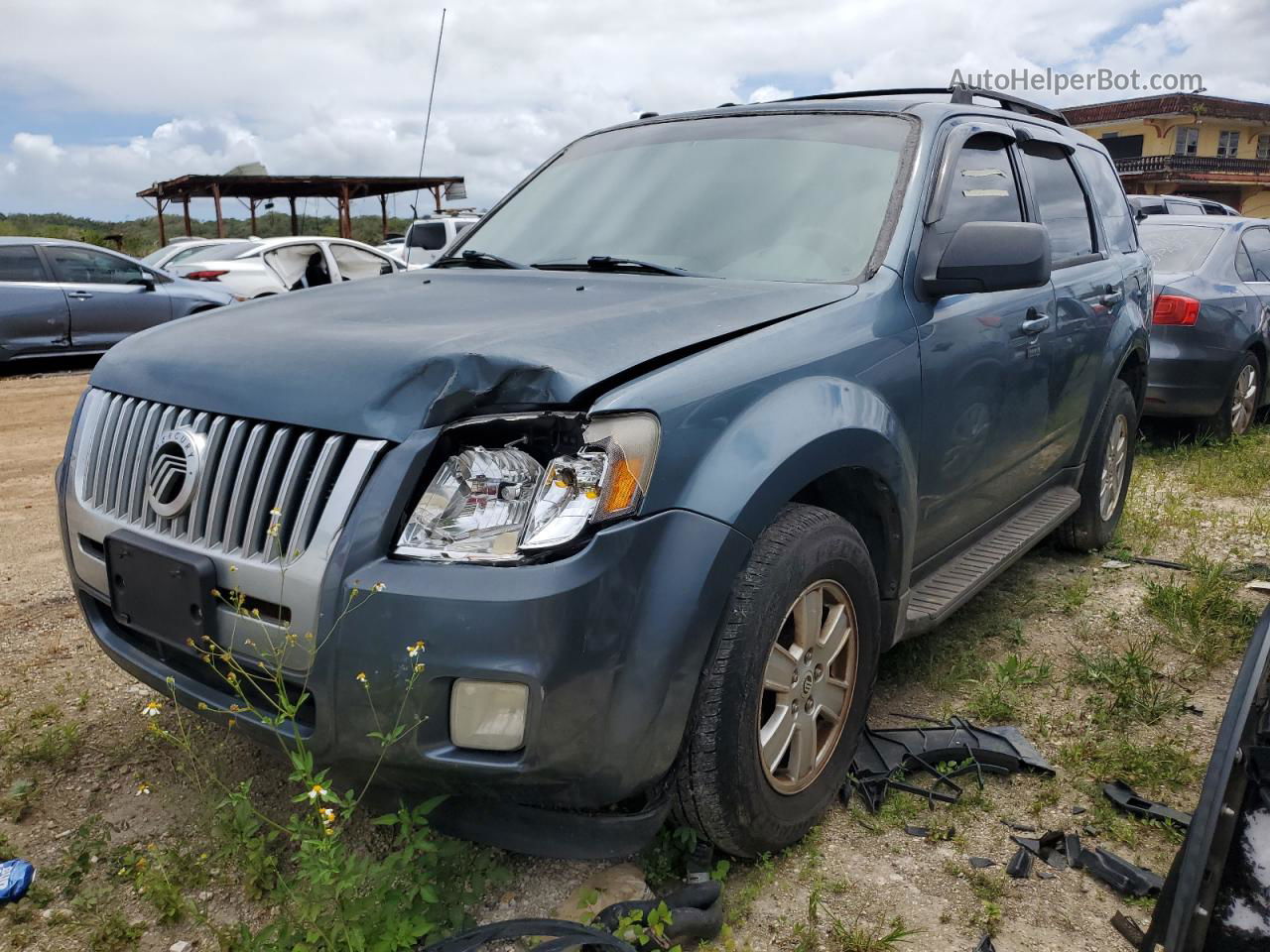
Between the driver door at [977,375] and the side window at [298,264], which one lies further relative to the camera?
the side window at [298,264]

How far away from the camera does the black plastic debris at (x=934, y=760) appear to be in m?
2.81

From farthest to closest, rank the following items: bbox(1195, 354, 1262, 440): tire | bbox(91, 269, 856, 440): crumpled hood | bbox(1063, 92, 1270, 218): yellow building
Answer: bbox(1063, 92, 1270, 218): yellow building → bbox(1195, 354, 1262, 440): tire → bbox(91, 269, 856, 440): crumpled hood

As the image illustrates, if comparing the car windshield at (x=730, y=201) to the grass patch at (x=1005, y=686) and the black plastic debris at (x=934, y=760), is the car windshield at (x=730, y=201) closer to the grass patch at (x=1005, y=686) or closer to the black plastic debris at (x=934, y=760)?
the black plastic debris at (x=934, y=760)

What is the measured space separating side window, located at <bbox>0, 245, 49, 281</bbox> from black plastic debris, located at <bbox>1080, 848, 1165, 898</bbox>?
11.0 m

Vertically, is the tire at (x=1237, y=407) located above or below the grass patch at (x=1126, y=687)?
above

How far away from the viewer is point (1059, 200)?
4152mm

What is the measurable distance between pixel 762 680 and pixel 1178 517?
4.26 metres

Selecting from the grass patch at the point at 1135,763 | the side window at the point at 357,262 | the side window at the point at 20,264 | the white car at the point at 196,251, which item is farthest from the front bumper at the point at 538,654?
the white car at the point at 196,251

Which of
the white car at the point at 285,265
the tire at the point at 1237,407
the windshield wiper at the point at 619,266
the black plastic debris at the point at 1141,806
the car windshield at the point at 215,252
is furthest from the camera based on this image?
the car windshield at the point at 215,252

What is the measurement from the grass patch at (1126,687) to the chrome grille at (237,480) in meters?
2.52

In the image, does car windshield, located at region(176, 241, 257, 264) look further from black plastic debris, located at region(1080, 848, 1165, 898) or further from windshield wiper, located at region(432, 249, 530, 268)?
black plastic debris, located at region(1080, 848, 1165, 898)

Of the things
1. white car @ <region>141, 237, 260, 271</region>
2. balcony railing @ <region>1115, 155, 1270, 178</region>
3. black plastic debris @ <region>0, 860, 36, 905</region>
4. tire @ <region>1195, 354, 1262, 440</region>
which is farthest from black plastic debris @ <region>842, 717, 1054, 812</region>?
balcony railing @ <region>1115, 155, 1270, 178</region>

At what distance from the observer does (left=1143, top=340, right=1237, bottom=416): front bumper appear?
693cm

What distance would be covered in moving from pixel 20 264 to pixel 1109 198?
397 inches
